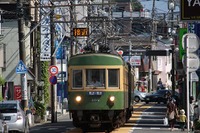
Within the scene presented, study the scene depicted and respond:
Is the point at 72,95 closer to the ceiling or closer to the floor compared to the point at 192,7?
closer to the floor

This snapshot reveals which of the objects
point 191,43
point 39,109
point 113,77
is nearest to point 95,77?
point 113,77

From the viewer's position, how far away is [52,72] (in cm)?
3975

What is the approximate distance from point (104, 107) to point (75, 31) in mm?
15909

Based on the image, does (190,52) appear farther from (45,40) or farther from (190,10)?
(45,40)

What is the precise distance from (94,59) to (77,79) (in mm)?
1123

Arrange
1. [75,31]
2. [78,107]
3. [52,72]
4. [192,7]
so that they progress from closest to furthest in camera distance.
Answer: [192,7]
[78,107]
[52,72]
[75,31]

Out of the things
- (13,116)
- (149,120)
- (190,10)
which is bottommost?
(149,120)

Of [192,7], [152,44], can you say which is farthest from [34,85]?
[152,44]

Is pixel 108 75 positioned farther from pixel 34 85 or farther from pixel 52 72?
pixel 34 85

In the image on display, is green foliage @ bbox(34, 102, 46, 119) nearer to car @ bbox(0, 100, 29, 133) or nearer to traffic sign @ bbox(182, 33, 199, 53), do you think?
car @ bbox(0, 100, 29, 133)

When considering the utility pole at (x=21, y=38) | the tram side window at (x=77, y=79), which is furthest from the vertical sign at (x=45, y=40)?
the tram side window at (x=77, y=79)

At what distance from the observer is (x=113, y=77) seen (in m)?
29.4

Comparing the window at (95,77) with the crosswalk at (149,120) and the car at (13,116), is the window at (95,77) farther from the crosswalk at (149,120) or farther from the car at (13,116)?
the crosswalk at (149,120)

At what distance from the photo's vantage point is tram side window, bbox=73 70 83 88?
29.2 m
